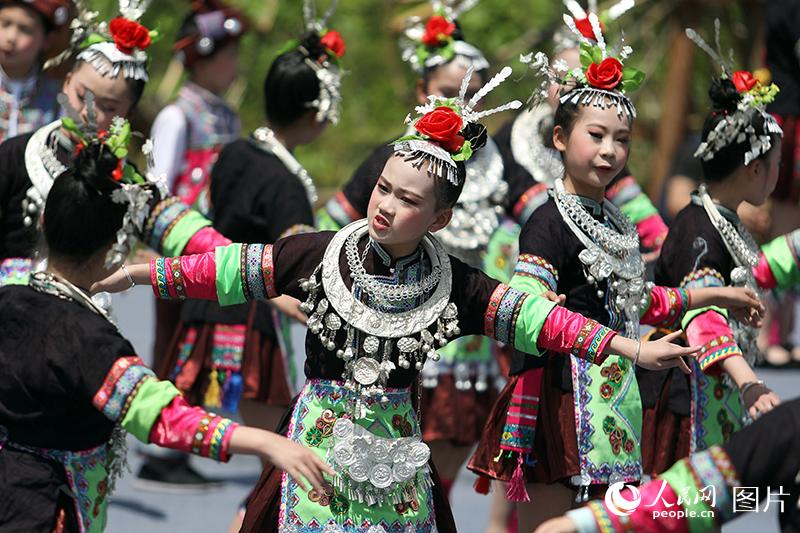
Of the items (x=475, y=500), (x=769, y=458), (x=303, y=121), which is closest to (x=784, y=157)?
(x=475, y=500)

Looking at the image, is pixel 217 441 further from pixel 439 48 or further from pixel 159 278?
pixel 439 48

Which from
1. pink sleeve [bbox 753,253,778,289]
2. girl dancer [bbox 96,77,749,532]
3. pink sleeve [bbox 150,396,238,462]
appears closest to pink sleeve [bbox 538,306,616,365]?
girl dancer [bbox 96,77,749,532]

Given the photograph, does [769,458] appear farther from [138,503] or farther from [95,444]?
[138,503]

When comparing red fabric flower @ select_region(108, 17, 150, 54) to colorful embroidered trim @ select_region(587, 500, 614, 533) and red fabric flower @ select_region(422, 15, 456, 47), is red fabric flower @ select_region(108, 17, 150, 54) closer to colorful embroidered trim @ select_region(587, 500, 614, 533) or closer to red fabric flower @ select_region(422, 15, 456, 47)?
red fabric flower @ select_region(422, 15, 456, 47)

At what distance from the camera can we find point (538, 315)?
3.41 metres

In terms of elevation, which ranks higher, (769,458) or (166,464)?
(769,458)

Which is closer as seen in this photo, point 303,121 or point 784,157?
point 303,121

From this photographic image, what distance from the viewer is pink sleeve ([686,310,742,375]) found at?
3920 millimetres

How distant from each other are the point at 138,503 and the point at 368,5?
8.21 m

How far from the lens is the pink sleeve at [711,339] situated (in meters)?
3.92

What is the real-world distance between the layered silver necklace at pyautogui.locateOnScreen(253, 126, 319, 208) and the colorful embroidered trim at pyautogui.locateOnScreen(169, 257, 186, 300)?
5.22ft

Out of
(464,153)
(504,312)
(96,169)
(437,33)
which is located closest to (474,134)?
(464,153)

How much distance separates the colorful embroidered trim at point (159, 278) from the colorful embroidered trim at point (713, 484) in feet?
4.66

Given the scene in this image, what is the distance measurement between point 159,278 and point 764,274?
6.55 feet
